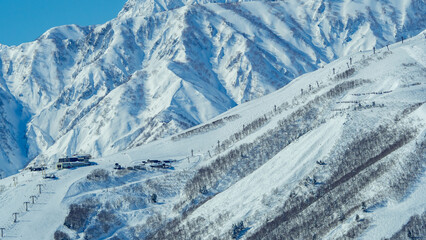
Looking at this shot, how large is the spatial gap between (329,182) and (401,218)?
107ft

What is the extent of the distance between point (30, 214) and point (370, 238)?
90272 millimetres

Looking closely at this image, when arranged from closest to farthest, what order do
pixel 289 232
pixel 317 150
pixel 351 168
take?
pixel 289 232
pixel 351 168
pixel 317 150

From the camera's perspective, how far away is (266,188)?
7402 inches

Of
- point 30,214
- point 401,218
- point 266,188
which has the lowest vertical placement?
point 401,218

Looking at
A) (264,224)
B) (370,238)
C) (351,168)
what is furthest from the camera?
(351,168)

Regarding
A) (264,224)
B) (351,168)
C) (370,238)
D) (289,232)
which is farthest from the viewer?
(351,168)

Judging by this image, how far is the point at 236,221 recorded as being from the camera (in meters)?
176

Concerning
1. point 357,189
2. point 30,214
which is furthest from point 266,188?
point 30,214

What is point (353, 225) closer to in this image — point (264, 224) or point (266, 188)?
point (264, 224)

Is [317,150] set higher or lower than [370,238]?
higher

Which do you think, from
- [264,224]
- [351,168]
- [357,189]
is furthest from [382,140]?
[264,224]

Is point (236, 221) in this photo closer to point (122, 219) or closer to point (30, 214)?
point (122, 219)

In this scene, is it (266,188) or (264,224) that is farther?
(266,188)

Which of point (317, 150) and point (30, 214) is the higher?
point (30, 214)
